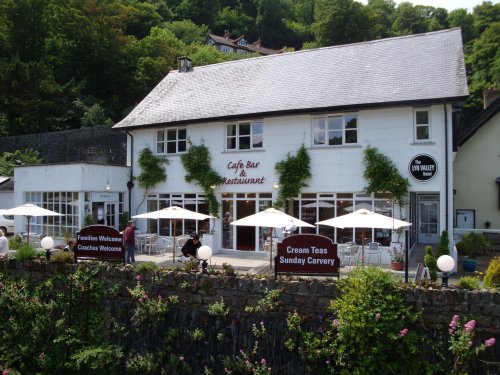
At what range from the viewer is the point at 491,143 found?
21734mm

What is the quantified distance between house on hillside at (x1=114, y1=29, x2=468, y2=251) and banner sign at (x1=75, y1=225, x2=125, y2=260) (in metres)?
8.01

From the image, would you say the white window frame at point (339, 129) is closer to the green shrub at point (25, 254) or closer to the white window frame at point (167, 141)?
the white window frame at point (167, 141)

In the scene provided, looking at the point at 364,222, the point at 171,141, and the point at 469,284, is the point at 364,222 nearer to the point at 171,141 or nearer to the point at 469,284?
the point at 469,284

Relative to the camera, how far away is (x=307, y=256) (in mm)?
8867

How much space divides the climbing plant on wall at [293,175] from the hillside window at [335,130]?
86cm

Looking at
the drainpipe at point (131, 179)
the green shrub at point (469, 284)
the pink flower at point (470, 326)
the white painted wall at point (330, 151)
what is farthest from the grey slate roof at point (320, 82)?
the pink flower at point (470, 326)

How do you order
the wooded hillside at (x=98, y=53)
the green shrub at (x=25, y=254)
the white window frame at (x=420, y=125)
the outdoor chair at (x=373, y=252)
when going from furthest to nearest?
the wooded hillside at (x=98, y=53) < the white window frame at (x=420, y=125) < the outdoor chair at (x=373, y=252) < the green shrub at (x=25, y=254)

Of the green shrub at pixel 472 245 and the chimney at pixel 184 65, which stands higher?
the chimney at pixel 184 65

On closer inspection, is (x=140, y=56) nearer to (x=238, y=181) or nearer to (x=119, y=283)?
(x=238, y=181)

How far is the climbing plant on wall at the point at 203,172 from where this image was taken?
18406mm

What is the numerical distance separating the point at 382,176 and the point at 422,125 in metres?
2.32

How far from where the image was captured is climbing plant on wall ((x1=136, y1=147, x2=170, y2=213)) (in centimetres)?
1972

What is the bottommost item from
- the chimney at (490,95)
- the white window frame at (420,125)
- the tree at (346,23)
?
the white window frame at (420,125)

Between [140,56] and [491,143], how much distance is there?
34.2 m
